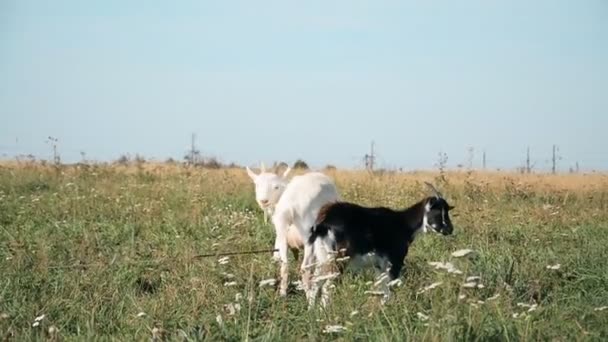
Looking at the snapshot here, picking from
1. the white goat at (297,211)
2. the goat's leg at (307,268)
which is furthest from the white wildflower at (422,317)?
the white goat at (297,211)

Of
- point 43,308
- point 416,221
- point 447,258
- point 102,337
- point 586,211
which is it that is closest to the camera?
point 102,337

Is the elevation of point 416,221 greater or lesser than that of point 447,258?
greater

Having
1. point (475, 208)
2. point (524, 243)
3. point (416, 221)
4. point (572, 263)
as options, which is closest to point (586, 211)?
point (475, 208)

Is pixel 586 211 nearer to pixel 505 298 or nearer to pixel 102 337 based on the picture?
pixel 505 298

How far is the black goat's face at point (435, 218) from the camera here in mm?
7500

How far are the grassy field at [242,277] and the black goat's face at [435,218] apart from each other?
0.33 metres

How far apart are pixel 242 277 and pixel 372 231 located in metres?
1.35

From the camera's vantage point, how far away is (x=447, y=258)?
817cm

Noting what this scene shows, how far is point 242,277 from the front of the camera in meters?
6.71

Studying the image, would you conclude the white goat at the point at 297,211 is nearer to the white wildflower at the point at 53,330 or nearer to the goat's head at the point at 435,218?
the goat's head at the point at 435,218

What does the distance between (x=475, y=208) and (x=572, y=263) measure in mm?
4794

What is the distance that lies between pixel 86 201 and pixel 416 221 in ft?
22.7

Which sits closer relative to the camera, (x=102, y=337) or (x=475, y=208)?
(x=102, y=337)

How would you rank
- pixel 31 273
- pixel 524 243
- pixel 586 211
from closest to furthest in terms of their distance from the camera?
pixel 31 273, pixel 524 243, pixel 586 211
